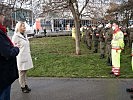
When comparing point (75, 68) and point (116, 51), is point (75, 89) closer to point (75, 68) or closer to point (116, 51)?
point (116, 51)

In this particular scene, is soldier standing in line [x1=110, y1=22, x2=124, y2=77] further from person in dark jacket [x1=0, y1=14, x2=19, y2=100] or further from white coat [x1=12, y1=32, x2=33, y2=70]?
person in dark jacket [x1=0, y1=14, x2=19, y2=100]

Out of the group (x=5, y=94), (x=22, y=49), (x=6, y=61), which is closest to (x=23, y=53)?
(x=22, y=49)

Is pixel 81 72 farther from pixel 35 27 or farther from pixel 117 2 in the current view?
pixel 35 27

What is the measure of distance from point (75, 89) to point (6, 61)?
385 cm

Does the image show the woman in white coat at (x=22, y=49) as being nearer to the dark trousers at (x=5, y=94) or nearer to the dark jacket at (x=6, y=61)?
the dark trousers at (x=5, y=94)

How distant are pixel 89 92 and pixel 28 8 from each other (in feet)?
32.6

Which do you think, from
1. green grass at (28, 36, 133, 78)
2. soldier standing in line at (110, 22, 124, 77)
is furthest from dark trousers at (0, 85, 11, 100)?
soldier standing in line at (110, 22, 124, 77)

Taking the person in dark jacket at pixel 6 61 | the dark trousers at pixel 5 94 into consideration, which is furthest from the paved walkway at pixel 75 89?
the person in dark jacket at pixel 6 61

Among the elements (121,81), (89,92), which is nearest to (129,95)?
(89,92)

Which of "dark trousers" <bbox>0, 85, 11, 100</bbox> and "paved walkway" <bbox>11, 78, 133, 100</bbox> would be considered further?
"paved walkway" <bbox>11, 78, 133, 100</bbox>

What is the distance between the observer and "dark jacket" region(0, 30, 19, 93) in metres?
5.61

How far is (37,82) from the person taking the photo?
1043cm

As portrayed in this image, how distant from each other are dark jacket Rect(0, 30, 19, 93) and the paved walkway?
2623 millimetres

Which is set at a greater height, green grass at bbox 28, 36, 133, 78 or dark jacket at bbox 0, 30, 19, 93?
dark jacket at bbox 0, 30, 19, 93
